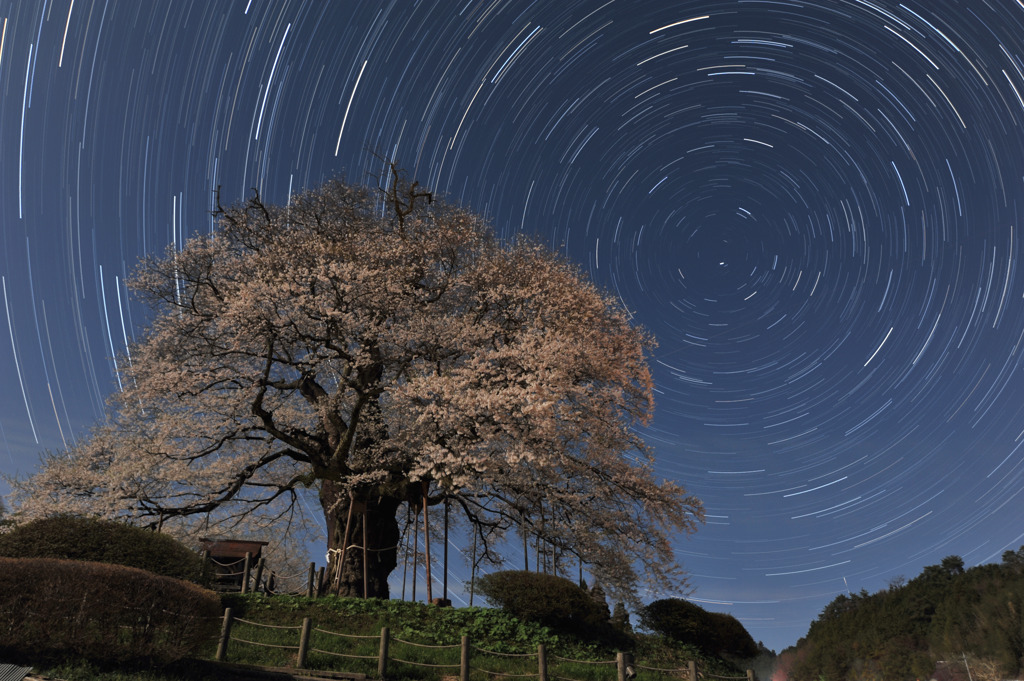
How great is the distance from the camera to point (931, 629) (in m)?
67.1

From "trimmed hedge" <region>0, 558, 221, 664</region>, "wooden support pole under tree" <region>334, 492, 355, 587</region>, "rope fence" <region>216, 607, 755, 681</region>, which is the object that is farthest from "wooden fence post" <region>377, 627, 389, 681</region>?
"wooden support pole under tree" <region>334, 492, 355, 587</region>

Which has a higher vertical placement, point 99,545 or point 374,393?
point 374,393

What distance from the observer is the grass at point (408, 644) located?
13812 millimetres

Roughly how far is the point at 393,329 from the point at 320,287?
107 inches

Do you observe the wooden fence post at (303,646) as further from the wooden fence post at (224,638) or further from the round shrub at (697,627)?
the round shrub at (697,627)

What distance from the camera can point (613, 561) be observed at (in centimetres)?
2108

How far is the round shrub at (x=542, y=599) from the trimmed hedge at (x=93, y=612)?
804 centimetres

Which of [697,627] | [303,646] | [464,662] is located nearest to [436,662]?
[464,662]

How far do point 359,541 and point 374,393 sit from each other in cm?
485

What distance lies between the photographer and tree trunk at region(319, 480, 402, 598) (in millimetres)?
20047

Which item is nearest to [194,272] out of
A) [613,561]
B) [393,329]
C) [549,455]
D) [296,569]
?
[393,329]

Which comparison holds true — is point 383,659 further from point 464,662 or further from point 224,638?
point 224,638

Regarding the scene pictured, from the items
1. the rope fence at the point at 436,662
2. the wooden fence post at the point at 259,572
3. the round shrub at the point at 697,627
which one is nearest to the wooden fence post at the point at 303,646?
the rope fence at the point at 436,662

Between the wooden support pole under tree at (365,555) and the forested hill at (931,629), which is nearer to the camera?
the wooden support pole under tree at (365,555)
